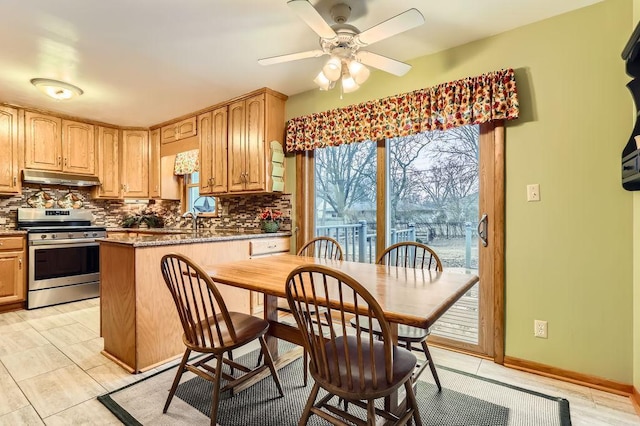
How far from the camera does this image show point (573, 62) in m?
2.07

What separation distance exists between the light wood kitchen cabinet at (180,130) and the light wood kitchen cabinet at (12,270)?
78.9 inches

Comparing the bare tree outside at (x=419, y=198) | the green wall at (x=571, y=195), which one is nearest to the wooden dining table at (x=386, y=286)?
the green wall at (x=571, y=195)

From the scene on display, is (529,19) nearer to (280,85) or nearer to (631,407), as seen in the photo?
(280,85)

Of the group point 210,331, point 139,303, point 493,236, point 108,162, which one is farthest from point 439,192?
point 108,162

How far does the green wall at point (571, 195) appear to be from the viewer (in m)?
1.94

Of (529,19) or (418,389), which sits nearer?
(418,389)

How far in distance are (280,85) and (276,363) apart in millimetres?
2534

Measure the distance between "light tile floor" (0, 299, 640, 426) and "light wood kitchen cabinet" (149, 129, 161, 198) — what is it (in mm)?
2200

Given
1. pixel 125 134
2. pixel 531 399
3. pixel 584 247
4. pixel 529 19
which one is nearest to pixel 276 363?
pixel 531 399

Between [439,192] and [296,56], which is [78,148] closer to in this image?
[296,56]

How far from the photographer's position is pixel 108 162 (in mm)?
4555

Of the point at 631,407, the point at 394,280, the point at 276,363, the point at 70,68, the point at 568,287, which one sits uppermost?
the point at 70,68

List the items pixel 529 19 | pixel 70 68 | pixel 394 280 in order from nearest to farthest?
1. pixel 394 280
2. pixel 529 19
3. pixel 70 68

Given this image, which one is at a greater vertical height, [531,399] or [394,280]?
[394,280]
